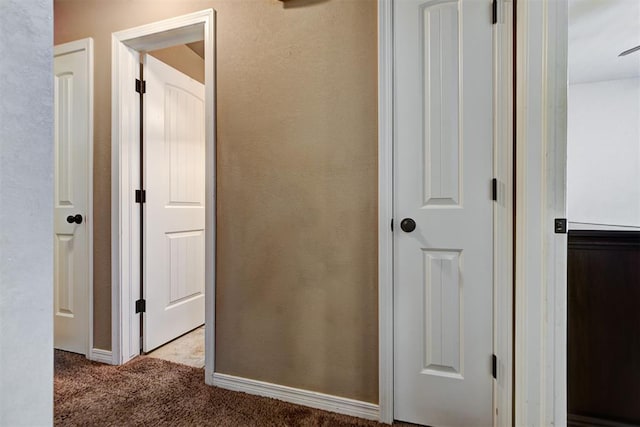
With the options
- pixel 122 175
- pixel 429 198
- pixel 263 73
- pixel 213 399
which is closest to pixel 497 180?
pixel 429 198

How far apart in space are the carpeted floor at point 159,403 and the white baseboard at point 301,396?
3 cm

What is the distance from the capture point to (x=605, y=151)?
3.65 m

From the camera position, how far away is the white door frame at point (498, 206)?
135 cm

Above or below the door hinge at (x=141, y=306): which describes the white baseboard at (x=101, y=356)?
below

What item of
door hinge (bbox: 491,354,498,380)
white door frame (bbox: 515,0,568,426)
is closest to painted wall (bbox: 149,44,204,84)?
white door frame (bbox: 515,0,568,426)

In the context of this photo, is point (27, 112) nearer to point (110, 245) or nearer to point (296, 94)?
point (296, 94)

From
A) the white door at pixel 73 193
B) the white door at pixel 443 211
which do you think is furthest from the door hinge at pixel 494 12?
the white door at pixel 73 193

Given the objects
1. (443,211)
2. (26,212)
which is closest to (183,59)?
(443,211)

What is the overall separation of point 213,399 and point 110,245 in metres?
1.15

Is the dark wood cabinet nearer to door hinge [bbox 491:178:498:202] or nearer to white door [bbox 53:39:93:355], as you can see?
door hinge [bbox 491:178:498:202]

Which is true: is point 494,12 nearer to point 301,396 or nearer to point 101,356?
point 301,396

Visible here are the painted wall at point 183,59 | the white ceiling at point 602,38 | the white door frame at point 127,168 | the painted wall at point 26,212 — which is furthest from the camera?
the painted wall at point 183,59

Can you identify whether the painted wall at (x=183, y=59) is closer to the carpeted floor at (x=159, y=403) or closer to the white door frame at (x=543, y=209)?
the carpeted floor at (x=159, y=403)

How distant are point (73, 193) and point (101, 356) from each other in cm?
107
